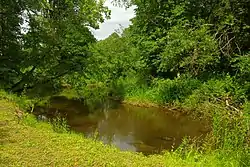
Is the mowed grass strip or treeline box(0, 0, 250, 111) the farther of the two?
treeline box(0, 0, 250, 111)

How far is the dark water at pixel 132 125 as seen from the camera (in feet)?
42.3

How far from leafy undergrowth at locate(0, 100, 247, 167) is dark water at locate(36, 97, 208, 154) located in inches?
126

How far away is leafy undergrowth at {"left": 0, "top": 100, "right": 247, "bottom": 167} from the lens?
707 cm

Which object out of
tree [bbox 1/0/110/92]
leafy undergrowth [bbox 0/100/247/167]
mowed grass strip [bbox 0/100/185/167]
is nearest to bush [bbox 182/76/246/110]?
tree [bbox 1/0/110/92]

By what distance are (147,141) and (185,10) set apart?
1030 cm

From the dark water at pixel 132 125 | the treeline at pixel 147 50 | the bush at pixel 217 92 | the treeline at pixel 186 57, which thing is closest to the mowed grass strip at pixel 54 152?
the dark water at pixel 132 125

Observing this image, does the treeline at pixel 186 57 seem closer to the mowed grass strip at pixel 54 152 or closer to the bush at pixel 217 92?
the bush at pixel 217 92

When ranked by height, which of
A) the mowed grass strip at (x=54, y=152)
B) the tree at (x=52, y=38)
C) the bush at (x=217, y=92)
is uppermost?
the tree at (x=52, y=38)

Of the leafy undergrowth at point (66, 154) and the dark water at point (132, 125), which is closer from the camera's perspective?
the leafy undergrowth at point (66, 154)

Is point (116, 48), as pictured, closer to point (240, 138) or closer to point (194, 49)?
point (194, 49)

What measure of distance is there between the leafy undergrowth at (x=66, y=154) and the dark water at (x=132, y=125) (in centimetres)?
319

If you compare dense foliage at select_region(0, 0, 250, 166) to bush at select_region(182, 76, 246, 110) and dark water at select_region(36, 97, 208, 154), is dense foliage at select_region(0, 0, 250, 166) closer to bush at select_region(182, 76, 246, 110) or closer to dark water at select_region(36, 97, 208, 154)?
bush at select_region(182, 76, 246, 110)

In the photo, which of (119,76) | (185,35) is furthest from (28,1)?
(119,76)

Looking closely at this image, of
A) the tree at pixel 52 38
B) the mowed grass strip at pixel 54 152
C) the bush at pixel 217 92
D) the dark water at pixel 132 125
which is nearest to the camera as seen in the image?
the mowed grass strip at pixel 54 152
